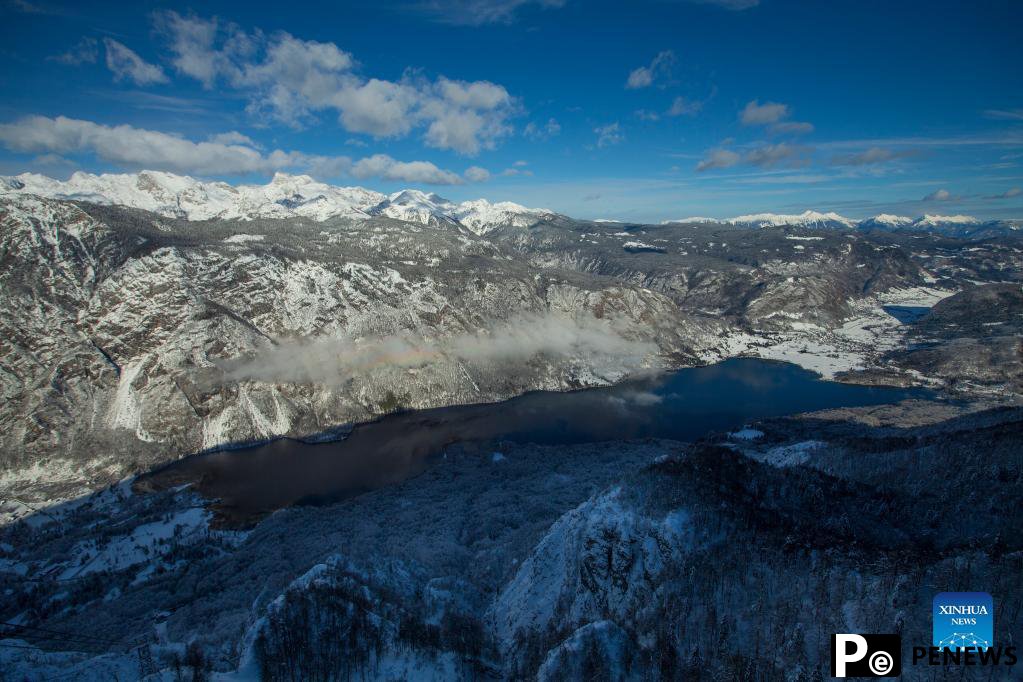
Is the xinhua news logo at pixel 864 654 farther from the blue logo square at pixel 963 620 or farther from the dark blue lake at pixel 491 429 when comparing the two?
the dark blue lake at pixel 491 429

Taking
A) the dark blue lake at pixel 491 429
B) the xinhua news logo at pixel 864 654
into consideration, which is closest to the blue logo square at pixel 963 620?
the xinhua news logo at pixel 864 654

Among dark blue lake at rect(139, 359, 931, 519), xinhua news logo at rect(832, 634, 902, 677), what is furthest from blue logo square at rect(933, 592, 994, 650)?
dark blue lake at rect(139, 359, 931, 519)

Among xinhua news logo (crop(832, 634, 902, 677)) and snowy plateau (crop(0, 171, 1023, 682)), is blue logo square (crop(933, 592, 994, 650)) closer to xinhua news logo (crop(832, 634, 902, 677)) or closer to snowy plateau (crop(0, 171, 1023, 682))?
snowy plateau (crop(0, 171, 1023, 682))

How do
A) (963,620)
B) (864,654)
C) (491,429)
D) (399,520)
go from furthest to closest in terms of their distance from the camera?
(491,429)
(399,520)
(864,654)
(963,620)

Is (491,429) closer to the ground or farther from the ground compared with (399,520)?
farther from the ground

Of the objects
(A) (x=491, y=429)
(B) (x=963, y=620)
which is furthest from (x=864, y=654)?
(A) (x=491, y=429)

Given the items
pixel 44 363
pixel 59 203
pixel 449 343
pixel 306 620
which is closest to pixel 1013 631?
pixel 306 620

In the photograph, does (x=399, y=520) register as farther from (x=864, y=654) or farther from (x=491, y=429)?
(x=864, y=654)
